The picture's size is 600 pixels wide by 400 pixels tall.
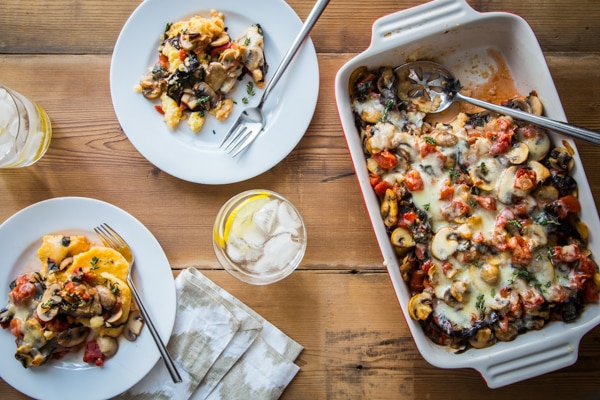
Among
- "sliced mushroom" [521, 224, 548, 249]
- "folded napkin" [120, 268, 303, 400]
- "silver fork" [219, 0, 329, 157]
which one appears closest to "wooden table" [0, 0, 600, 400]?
"folded napkin" [120, 268, 303, 400]

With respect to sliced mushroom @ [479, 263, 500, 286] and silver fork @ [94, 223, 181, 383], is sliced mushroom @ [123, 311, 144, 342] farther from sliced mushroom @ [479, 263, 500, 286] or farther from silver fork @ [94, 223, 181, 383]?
sliced mushroom @ [479, 263, 500, 286]

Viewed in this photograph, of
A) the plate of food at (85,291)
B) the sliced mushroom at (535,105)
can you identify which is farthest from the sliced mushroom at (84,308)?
the sliced mushroom at (535,105)

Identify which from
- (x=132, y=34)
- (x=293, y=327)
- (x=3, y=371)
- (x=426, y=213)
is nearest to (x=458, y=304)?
(x=426, y=213)

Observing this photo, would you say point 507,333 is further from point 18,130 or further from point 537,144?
point 18,130

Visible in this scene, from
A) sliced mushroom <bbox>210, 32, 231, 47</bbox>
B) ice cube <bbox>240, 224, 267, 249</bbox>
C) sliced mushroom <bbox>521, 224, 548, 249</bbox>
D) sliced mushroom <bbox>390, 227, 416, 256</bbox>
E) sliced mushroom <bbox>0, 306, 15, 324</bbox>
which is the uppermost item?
sliced mushroom <bbox>210, 32, 231, 47</bbox>

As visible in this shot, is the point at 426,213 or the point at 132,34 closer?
the point at 426,213

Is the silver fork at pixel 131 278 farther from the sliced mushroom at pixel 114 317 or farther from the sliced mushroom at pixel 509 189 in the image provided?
the sliced mushroom at pixel 509 189

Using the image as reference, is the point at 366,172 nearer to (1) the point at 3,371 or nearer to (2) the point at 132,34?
(2) the point at 132,34
